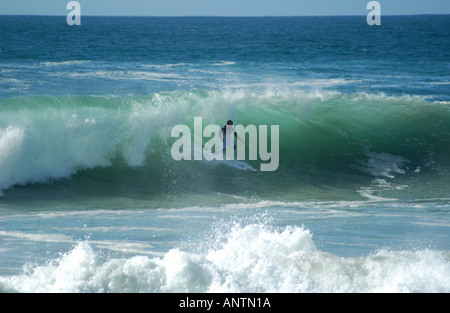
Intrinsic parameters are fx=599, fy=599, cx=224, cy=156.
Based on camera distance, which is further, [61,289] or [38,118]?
[38,118]

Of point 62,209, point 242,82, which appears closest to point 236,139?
point 62,209

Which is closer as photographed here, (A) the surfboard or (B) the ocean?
(B) the ocean

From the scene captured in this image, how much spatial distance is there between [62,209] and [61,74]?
14252 millimetres

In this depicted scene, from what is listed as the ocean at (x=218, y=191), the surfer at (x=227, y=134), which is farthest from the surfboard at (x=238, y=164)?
the surfer at (x=227, y=134)

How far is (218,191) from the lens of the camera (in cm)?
1101

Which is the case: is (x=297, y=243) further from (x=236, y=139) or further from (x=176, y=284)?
(x=236, y=139)

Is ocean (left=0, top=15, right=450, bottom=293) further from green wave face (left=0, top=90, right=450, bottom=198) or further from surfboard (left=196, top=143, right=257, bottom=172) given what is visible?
surfboard (left=196, top=143, right=257, bottom=172)

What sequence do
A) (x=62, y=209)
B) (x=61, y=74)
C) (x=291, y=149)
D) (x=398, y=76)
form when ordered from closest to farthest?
(x=62, y=209)
(x=291, y=149)
(x=61, y=74)
(x=398, y=76)

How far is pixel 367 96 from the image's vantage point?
61.3ft

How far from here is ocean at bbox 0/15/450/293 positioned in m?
5.72

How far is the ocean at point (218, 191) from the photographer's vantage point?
572cm

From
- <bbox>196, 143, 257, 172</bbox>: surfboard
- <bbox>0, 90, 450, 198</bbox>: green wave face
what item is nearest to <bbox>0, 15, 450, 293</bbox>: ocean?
<bbox>0, 90, 450, 198</bbox>: green wave face

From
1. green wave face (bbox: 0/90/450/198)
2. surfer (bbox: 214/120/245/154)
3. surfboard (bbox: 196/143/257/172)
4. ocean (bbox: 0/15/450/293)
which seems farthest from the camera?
surfer (bbox: 214/120/245/154)

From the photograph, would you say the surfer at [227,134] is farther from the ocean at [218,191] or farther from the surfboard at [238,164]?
the ocean at [218,191]
